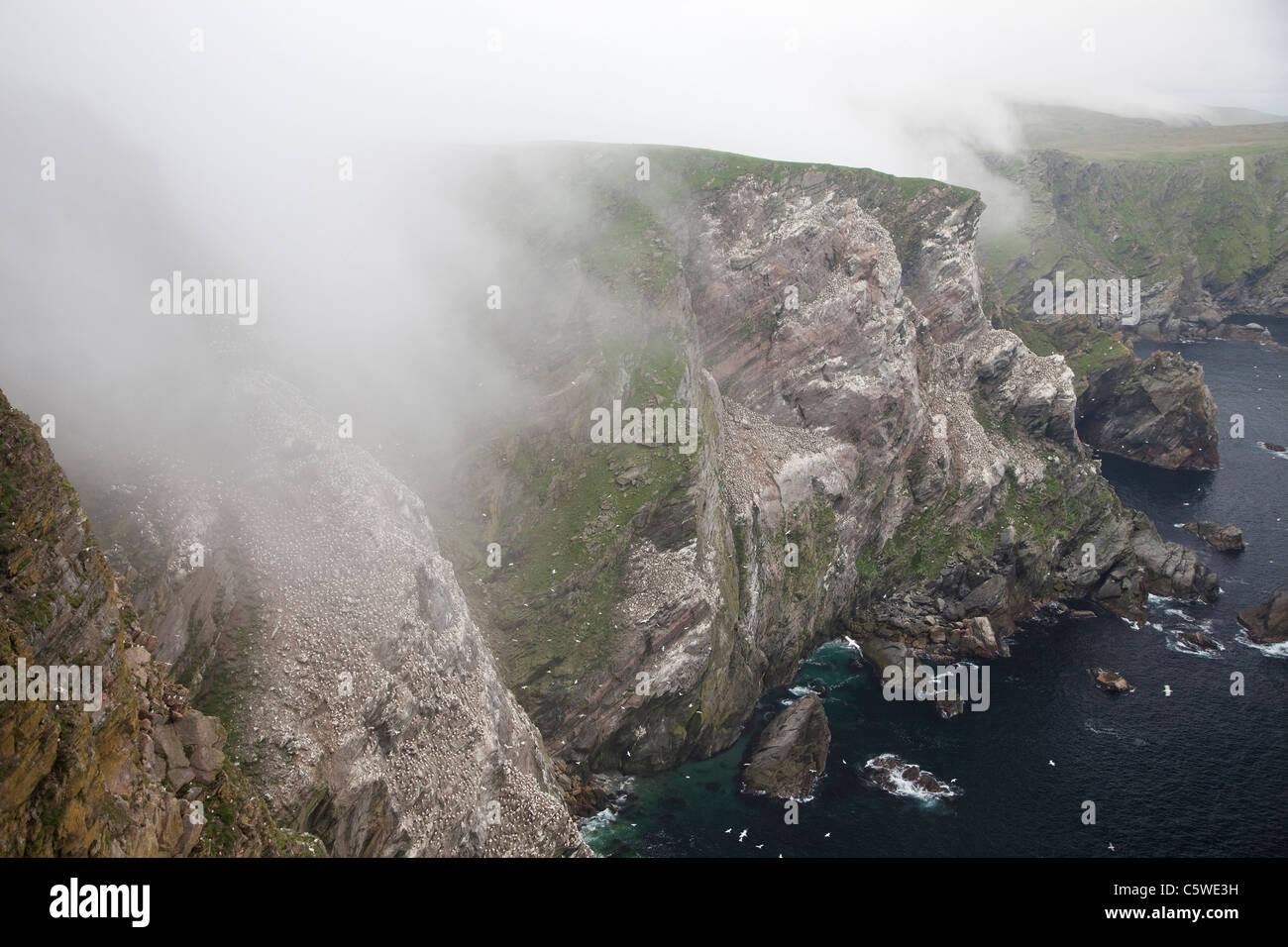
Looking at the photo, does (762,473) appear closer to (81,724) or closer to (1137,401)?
(81,724)

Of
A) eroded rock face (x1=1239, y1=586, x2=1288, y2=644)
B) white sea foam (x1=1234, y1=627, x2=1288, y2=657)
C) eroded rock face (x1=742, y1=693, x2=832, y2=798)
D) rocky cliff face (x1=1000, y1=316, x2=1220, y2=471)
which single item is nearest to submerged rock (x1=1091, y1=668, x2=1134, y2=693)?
white sea foam (x1=1234, y1=627, x2=1288, y2=657)

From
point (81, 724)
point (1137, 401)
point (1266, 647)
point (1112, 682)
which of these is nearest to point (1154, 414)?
point (1137, 401)

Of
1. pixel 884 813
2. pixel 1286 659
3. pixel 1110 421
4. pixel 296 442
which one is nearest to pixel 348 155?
pixel 296 442

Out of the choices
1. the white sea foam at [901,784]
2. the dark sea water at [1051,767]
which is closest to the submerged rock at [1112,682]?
the dark sea water at [1051,767]

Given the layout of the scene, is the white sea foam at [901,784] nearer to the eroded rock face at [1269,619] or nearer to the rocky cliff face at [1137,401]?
the eroded rock face at [1269,619]

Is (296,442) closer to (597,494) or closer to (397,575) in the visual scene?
(397,575)

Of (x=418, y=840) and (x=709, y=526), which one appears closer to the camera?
(x=418, y=840)
